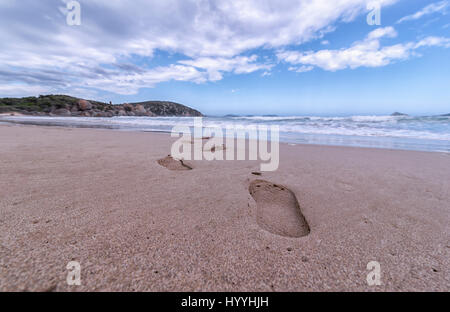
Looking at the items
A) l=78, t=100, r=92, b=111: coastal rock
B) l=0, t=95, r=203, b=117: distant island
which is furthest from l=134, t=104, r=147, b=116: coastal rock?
l=78, t=100, r=92, b=111: coastal rock

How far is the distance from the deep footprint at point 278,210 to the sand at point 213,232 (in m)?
0.01

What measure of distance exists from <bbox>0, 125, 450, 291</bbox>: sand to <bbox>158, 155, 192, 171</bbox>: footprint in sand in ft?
1.16

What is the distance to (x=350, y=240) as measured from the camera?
1.16 m

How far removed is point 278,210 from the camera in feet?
5.08

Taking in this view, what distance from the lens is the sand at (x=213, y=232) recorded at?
0.84m

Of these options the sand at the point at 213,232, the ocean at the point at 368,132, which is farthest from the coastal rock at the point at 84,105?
the sand at the point at 213,232

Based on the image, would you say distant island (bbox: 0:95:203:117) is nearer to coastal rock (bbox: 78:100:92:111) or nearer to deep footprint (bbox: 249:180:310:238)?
coastal rock (bbox: 78:100:92:111)

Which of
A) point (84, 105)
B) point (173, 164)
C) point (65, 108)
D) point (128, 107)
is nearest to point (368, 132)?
point (173, 164)

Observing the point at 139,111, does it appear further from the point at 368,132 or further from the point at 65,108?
the point at 368,132

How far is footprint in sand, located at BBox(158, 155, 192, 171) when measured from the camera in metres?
2.60

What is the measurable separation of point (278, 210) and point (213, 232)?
0.62 m

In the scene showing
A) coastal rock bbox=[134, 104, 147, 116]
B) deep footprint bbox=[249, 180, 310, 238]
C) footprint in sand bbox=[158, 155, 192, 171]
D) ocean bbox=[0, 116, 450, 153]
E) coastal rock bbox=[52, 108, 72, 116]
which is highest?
coastal rock bbox=[134, 104, 147, 116]

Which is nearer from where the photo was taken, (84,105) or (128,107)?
(84,105)
